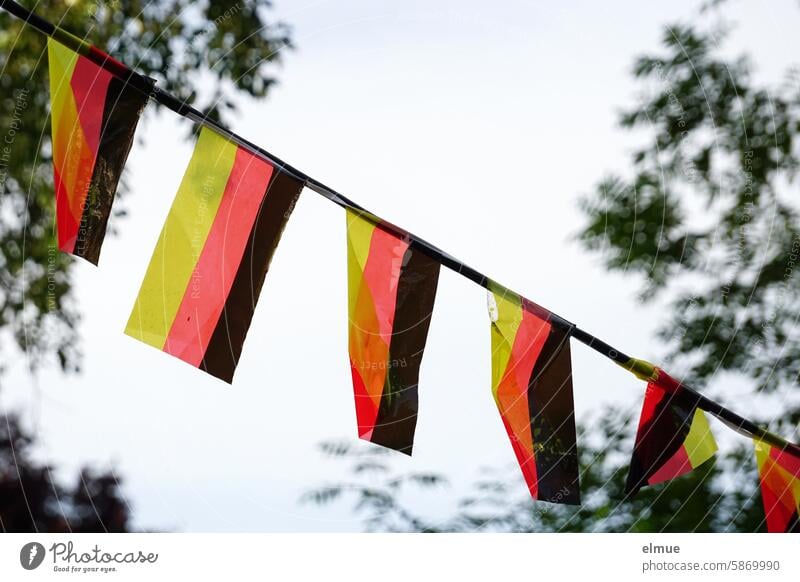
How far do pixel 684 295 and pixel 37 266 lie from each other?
3.59 meters

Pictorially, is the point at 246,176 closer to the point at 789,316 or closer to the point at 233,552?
the point at 233,552

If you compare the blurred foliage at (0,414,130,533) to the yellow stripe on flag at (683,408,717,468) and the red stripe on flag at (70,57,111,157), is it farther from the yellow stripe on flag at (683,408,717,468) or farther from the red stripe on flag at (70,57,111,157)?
the yellow stripe on flag at (683,408,717,468)

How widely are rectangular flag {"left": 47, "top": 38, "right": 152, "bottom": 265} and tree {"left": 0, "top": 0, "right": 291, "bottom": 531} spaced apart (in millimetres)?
2086

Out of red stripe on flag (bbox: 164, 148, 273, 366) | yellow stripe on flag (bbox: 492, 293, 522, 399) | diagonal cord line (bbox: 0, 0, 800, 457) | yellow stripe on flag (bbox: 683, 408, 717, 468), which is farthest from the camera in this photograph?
yellow stripe on flag (bbox: 683, 408, 717, 468)

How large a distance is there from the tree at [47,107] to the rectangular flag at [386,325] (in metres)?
2.24

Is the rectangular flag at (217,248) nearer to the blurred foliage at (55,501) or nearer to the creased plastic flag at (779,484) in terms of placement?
the creased plastic flag at (779,484)

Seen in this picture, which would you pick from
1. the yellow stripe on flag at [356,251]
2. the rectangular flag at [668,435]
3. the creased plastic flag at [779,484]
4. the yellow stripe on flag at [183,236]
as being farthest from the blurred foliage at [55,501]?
the creased plastic flag at [779,484]

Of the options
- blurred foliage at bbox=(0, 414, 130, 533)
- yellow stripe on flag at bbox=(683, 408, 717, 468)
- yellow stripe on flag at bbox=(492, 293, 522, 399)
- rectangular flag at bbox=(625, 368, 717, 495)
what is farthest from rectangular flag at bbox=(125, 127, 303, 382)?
blurred foliage at bbox=(0, 414, 130, 533)

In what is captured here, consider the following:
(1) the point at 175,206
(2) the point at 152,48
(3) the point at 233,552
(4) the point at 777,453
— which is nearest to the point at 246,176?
(1) the point at 175,206

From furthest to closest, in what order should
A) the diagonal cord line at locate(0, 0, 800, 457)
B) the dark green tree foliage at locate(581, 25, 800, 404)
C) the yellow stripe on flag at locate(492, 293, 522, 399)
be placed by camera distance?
the dark green tree foliage at locate(581, 25, 800, 404) < the yellow stripe on flag at locate(492, 293, 522, 399) < the diagonal cord line at locate(0, 0, 800, 457)

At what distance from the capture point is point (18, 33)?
4516mm

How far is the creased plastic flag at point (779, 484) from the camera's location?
287 cm

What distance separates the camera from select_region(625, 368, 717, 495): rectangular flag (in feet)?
9.00

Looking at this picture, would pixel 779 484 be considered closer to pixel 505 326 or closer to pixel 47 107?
pixel 505 326
